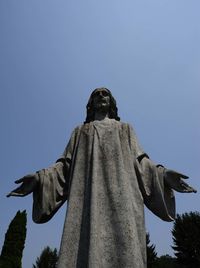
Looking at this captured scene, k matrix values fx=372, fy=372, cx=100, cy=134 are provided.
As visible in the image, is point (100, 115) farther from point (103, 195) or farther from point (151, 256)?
point (151, 256)

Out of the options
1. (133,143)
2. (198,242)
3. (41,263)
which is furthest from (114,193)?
(41,263)

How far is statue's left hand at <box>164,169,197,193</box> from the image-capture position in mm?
6027

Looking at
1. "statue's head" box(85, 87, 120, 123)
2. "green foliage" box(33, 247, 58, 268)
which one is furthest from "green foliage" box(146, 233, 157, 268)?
"statue's head" box(85, 87, 120, 123)

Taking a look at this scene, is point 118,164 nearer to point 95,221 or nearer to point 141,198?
point 141,198

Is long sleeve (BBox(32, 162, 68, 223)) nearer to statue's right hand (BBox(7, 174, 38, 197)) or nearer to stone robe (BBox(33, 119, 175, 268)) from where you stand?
stone robe (BBox(33, 119, 175, 268))

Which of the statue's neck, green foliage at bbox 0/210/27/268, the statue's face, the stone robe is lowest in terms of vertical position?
the stone robe

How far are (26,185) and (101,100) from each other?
7.84 feet

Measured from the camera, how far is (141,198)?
5.91 meters

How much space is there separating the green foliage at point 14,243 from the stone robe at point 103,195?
3077 centimetres

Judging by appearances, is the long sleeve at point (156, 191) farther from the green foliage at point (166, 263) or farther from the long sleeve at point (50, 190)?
the green foliage at point (166, 263)

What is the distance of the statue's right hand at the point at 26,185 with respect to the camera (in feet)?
20.3

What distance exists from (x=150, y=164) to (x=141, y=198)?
792mm

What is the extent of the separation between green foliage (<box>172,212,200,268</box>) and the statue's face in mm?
34456

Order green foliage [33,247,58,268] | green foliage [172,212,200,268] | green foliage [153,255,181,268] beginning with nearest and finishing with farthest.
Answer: green foliage [172,212,200,268]
green foliage [153,255,181,268]
green foliage [33,247,58,268]
